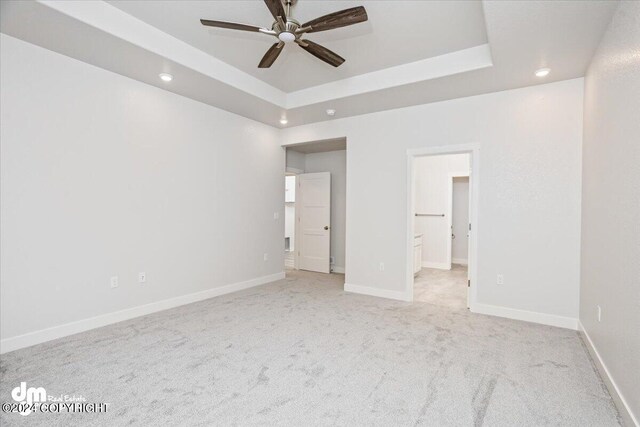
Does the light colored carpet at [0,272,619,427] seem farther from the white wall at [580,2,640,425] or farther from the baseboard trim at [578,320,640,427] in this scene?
the white wall at [580,2,640,425]

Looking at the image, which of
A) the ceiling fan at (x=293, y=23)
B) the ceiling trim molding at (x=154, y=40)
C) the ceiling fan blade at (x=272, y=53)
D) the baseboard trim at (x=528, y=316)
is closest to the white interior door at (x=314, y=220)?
the ceiling trim molding at (x=154, y=40)

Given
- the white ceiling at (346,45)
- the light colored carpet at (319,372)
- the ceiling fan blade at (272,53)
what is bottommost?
the light colored carpet at (319,372)

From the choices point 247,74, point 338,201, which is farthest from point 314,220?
point 247,74

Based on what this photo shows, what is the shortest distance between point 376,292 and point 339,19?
142 inches

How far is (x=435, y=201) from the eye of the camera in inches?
279

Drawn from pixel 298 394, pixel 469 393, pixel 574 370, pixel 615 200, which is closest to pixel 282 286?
pixel 298 394

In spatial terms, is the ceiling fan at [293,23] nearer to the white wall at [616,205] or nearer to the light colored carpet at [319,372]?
the white wall at [616,205]

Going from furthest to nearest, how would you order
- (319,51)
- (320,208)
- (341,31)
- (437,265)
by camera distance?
1. (437,265)
2. (320,208)
3. (341,31)
4. (319,51)

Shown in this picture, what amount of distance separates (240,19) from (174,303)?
134 inches

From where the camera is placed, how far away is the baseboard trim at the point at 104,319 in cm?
277

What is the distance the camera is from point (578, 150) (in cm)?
336

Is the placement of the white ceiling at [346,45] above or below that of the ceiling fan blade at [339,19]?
above

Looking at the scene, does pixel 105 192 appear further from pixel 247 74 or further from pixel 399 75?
pixel 399 75

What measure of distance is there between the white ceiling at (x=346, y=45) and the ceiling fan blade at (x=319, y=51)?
34 centimetres
